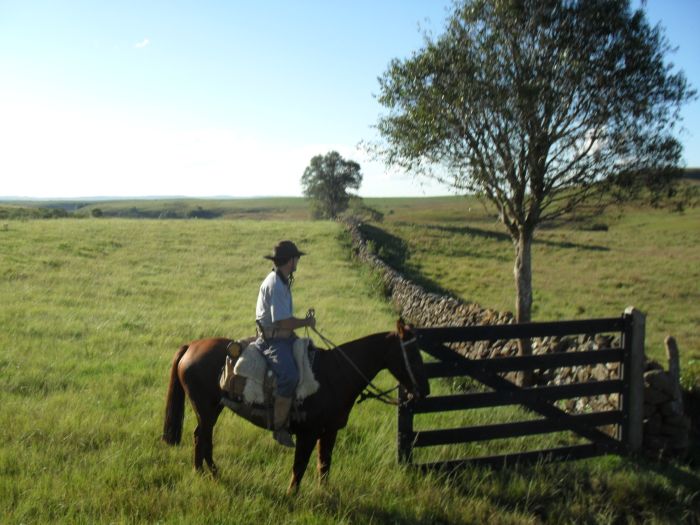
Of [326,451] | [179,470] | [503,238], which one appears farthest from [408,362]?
[503,238]

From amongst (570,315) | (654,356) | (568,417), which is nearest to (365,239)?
(570,315)

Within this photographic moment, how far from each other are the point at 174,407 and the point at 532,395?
437 centimetres

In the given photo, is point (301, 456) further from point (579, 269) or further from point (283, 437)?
point (579, 269)

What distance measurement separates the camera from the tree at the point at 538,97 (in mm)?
9789

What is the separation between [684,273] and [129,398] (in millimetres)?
30510

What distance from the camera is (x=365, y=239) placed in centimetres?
4097

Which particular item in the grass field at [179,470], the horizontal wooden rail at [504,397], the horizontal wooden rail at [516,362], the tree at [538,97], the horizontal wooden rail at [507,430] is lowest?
the grass field at [179,470]

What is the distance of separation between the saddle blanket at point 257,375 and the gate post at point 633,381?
4512 millimetres

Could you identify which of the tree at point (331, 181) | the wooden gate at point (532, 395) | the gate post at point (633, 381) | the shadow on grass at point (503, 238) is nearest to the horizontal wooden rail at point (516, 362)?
the wooden gate at point (532, 395)

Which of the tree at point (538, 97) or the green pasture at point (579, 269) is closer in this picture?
the tree at point (538, 97)

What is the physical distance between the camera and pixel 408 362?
5641 mm

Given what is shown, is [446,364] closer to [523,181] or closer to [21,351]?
[523,181]

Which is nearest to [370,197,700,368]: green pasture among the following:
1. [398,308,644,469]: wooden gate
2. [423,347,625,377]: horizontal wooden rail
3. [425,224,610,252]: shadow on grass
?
[425,224,610,252]: shadow on grass

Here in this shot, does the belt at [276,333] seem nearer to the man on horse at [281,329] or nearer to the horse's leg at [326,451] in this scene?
the man on horse at [281,329]
